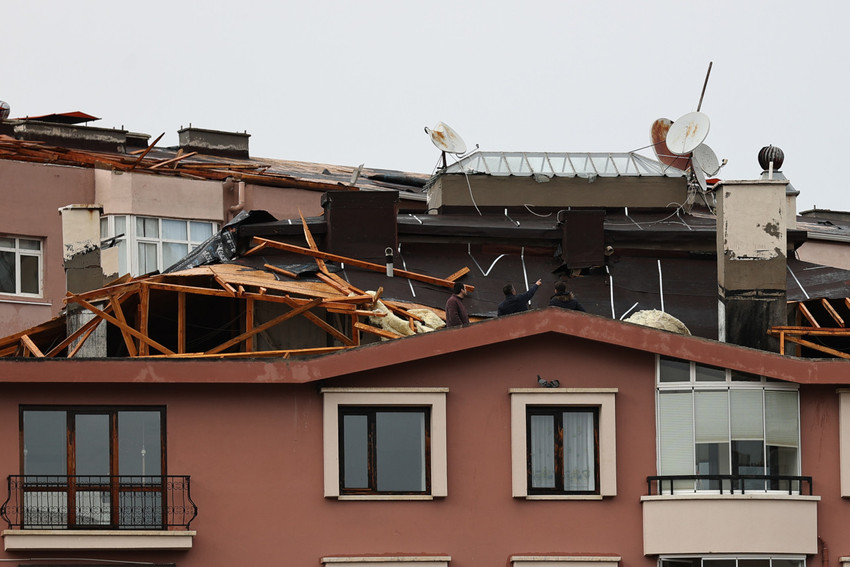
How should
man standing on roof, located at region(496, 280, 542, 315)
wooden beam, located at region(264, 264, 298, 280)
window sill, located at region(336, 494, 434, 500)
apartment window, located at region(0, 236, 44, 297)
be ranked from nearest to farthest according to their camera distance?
window sill, located at region(336, 494, 434, 500) → man standing on roof, located at region(496, 280, 542, 315) → wooden beam, located at region(264, 264, 298, 280) → apartment window, located at region(0, 236, 44, 297)

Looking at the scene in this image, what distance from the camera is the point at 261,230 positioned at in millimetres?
41688

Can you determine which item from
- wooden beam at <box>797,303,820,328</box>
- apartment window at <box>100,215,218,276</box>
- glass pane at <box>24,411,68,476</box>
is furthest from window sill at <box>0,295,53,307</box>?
wooden beam at <box>797,303,820,328</box>

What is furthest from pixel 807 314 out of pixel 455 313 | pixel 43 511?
pixel 43 511

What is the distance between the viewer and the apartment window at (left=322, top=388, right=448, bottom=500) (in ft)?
107

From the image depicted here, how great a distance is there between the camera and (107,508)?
3253cm

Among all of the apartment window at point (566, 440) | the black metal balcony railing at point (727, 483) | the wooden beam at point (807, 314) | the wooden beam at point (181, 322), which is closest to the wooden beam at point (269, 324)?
the wooden beam at point (181, 322)

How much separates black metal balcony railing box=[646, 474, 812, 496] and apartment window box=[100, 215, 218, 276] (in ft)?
80.0

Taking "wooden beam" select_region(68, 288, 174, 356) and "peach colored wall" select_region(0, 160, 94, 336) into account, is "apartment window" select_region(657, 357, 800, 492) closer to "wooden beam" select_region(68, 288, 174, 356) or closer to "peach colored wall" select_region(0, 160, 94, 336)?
"wooden beam" select_region(68, 288, 174, 356)

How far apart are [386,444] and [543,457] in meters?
2.60

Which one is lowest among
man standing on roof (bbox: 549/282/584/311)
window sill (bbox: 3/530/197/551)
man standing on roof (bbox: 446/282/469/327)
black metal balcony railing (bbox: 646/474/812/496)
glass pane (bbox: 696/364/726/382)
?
window sill (bbox: 3/530/197/551)

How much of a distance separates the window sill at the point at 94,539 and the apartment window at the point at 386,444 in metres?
2.77

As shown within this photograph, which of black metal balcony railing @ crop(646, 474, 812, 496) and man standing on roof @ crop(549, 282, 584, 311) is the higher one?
man standing on roof @ crop(549, 282, 584, 311)

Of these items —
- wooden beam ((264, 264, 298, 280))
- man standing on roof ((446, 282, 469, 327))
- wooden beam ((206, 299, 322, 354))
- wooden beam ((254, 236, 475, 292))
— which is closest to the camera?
man standing on roof ((446, 282, 469, 327))

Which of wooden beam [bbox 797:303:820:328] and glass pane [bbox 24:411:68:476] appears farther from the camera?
wooden beam [bbox 797:303:820:328]
